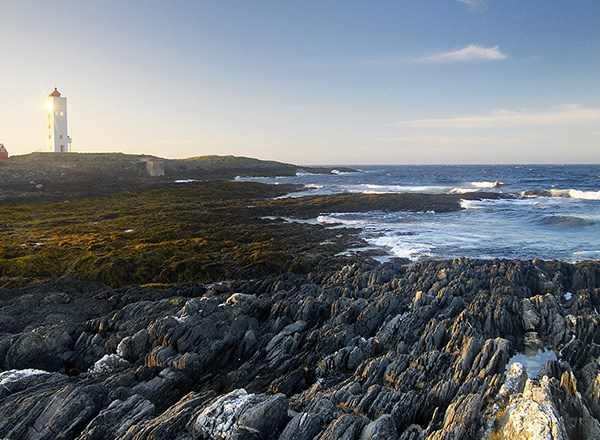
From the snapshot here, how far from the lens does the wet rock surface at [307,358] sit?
25.8 feet

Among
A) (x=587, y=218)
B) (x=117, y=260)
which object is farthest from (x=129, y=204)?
(x=587, y=218)

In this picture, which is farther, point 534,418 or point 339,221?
point 339,221

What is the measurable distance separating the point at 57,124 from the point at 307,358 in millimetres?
87911

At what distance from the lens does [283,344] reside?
11.5m

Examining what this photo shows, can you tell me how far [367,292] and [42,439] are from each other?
34.8 feet

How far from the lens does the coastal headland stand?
7.93 metres

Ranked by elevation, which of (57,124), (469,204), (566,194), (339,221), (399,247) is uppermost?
(57,124)

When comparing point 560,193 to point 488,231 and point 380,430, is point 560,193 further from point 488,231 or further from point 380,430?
point 380,430

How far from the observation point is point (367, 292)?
49.8 feet

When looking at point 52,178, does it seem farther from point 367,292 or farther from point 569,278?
point 569,278

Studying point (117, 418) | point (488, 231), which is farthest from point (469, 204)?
point (117, 418)

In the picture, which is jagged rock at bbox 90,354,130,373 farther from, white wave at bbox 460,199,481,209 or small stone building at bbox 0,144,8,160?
small stone building at bbox 0,144,8,160

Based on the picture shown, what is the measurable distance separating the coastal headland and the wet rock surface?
45 mm

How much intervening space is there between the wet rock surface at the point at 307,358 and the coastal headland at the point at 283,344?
1.8 inches
